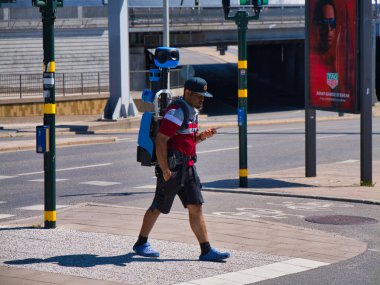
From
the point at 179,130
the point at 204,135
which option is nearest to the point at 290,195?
the point at 204,135

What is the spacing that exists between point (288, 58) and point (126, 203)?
65.9 m

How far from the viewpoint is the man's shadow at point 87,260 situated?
1059 cm

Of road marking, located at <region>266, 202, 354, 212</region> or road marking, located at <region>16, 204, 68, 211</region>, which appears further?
road marking, located at <region>16, 204, 68, 211</region>

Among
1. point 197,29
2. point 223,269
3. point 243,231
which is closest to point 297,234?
point 243,231

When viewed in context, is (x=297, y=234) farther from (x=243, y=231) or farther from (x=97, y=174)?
(x=97, y=174)

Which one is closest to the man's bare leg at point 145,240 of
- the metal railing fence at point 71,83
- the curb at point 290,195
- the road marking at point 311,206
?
the road marking at point 311,206

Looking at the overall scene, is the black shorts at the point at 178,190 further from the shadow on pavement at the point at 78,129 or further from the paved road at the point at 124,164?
the shadow on pavement at the point at 78,129

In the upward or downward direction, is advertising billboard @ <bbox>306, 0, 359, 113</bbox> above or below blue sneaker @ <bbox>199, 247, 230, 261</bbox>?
above

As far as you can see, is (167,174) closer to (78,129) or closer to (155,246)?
(155,246)

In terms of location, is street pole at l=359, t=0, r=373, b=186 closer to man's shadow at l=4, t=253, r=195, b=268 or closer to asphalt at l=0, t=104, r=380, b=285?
asphalt at l=0, t=104, r=380, b=285

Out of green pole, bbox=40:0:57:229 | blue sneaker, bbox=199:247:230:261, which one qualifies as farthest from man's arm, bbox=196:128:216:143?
green pole, bbox=40:0:57:229

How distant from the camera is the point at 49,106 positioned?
12.7 metres

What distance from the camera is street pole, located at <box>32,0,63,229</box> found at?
12.7m

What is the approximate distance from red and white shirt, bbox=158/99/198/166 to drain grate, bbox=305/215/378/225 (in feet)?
12.1
